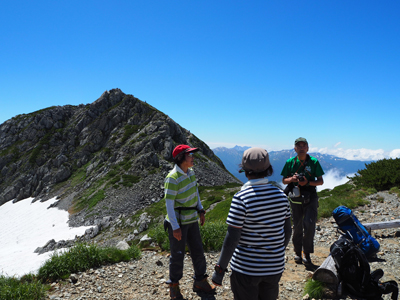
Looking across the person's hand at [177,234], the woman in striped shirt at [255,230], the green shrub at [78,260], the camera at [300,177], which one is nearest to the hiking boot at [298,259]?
the camera at [300,177]

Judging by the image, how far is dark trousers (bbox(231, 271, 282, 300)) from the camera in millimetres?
2978

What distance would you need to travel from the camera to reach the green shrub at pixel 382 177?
17453mm

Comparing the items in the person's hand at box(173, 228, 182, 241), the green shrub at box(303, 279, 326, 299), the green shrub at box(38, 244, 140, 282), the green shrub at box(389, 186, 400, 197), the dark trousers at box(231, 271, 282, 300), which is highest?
the person's hand at box(173, 228, 182, 241)

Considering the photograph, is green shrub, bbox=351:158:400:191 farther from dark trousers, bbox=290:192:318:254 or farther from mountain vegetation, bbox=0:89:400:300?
dark trousers, bbox=290:192:318:254

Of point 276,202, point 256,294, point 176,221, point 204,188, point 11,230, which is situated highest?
point 276,202

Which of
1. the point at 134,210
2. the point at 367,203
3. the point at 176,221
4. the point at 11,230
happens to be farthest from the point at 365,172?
the point at 11,230

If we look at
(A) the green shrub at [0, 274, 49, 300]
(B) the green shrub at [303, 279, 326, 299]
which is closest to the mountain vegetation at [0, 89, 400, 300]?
(A) the green shrub at [0, 274, 49, 300]

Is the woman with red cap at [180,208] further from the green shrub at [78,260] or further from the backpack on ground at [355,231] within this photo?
the backpack on ground at [355,231]

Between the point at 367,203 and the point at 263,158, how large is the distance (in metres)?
14.9

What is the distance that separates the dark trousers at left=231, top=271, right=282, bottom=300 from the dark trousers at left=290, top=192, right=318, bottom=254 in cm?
388

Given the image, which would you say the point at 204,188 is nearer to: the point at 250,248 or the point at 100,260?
the point at 100,260

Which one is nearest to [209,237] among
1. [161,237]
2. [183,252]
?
[161,237]

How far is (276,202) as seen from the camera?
297 centimetres

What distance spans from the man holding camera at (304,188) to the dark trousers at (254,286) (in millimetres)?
3573
